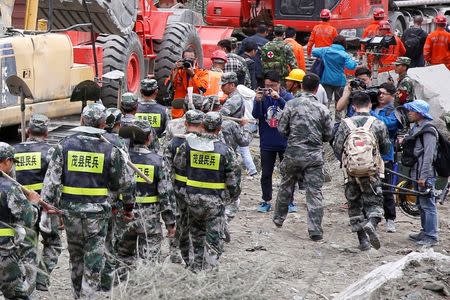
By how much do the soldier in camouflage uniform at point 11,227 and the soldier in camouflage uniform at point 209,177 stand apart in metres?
1.80

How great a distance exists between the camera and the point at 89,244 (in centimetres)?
806

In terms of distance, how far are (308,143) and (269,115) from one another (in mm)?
946

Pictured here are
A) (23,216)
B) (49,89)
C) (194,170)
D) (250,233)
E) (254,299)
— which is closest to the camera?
(254,299)

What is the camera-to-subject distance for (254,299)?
6926mm

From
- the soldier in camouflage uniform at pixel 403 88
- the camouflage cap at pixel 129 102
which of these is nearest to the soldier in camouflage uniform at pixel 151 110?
the camouflage cap at pixel 129 102

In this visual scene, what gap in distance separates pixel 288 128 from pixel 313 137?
31cm

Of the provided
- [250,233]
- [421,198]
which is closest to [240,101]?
[250,233]

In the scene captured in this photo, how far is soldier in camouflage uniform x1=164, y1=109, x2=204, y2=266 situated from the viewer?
9.16 m

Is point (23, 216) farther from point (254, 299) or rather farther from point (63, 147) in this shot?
point (254, 299)

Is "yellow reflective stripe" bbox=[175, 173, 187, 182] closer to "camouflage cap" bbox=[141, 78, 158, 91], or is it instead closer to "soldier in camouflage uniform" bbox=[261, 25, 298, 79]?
"camouflage cap" bbox=[141, 78, 158, 91]

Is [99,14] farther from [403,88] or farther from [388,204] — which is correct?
[388,204]

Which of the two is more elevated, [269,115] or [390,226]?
[269,115]

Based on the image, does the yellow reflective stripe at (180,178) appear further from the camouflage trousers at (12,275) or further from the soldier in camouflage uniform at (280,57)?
the soldier in camouflage uniform at (280,57)

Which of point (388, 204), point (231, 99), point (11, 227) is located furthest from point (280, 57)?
point (11, 227)
